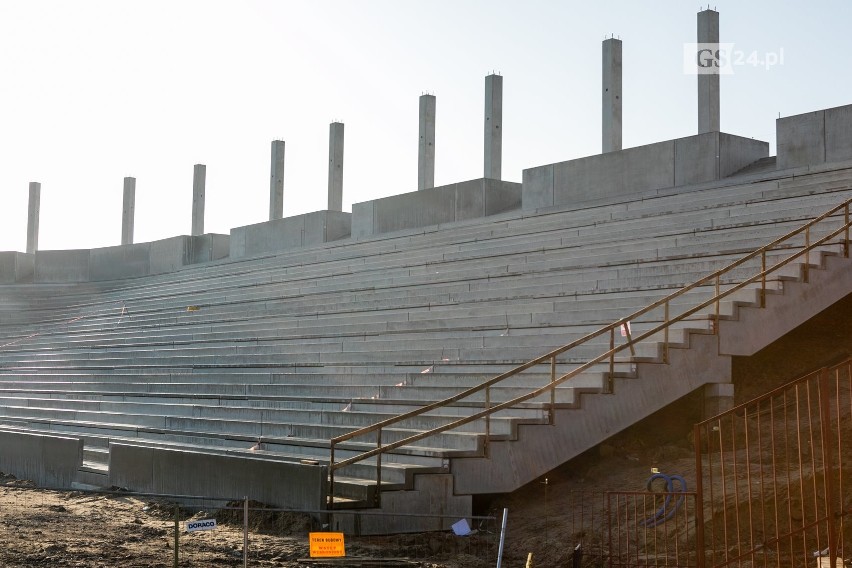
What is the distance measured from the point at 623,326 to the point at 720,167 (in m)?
7.43

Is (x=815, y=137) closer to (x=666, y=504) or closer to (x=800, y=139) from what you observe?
(x=800, y=139)

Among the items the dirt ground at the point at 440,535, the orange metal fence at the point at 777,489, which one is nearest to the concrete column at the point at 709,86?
the dirt ground at the point at 440,535

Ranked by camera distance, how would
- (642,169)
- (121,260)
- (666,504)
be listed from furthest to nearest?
(121,260)
(642,169)
(666,504)

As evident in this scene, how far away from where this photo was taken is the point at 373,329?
1822 centimetres

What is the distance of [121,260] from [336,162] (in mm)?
8618

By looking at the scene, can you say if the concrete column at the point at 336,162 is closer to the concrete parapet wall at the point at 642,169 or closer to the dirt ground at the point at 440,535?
the concrete parapet wall at the point at 642,169

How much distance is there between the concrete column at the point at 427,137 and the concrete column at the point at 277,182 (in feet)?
23.0

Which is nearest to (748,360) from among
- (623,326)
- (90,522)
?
(623,326)

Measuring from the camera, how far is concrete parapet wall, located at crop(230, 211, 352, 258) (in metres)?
29.2

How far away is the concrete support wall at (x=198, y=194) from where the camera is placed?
130 feet

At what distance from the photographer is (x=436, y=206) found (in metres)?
25.2

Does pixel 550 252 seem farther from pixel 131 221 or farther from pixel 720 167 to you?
pixel 131 221

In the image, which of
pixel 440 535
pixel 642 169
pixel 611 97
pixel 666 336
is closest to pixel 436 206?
pixel 611 97

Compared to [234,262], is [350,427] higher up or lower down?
lower down
